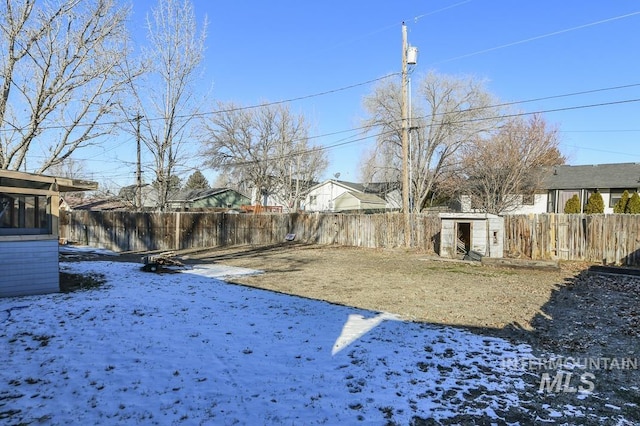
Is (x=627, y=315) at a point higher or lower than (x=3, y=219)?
lower

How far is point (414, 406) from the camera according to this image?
3449mm

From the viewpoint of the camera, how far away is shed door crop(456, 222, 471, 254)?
50.1ft

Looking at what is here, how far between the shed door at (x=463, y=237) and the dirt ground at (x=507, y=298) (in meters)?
1.24

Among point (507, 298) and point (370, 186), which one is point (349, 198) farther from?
point (507, 298)

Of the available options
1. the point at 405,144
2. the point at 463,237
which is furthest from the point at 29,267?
the point at 463,237

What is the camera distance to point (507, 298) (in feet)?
26.6

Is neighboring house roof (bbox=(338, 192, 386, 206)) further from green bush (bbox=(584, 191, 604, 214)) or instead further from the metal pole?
the metal pole

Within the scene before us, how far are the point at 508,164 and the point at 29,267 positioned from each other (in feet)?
67.8

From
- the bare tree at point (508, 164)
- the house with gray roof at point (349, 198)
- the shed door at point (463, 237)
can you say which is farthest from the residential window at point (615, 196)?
the house with gray roof at point (349, 198)

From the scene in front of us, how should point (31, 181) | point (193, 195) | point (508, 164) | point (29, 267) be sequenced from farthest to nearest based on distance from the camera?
point (193, 195), point (508, 164), point (31, 181), point (29, 267)

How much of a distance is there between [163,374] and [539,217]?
14.4 m

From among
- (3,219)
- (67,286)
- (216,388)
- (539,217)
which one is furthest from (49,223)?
(539,217)

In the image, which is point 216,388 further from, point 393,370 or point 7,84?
point 7,84

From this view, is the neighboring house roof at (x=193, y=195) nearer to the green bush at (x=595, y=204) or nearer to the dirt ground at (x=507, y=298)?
the dirt ground at (x=507, y=298)
